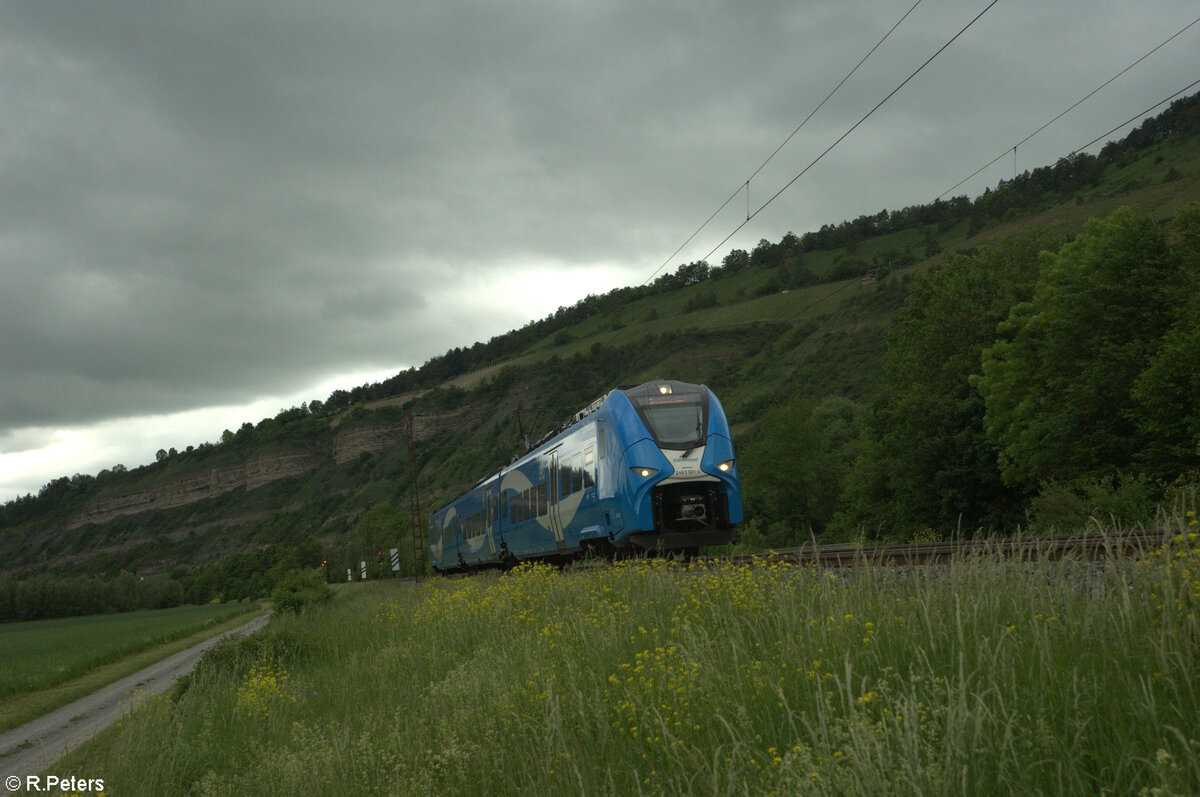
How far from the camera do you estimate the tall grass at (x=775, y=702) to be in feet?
11.5

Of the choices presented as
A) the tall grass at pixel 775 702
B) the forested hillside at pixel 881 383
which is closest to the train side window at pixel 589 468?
the tall grass at pixel 775 702

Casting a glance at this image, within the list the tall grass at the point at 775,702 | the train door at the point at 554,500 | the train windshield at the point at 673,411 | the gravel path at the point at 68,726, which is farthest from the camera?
the train door at the point at 554,500

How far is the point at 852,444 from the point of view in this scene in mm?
69188

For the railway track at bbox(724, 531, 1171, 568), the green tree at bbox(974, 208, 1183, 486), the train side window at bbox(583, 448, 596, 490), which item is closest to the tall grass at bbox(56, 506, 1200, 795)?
the railway track at bbox(724, 531, 1171, 568)

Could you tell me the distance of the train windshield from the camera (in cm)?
1780

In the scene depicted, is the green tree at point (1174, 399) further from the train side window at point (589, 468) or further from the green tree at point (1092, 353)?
the train side window at point (589, 468)

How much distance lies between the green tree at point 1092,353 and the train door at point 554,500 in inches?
903

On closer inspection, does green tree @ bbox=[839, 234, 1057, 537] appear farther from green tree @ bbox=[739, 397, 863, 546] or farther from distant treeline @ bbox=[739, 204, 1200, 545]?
green tree @ bbox=[739, 397, 863, 546]

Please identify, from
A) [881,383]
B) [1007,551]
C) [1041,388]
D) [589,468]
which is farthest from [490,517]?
[881,383]

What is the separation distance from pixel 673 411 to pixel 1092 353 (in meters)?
27.3

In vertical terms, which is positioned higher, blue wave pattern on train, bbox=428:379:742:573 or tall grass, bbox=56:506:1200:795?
blue wave pattern on train, bbox=428:379:742:573

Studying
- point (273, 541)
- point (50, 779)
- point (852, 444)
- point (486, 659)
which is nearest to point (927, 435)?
point (852, 444)

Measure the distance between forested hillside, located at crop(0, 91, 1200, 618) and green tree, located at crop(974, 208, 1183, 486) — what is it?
114mm

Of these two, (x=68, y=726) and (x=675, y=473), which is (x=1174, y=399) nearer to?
(x=675, y=473)
